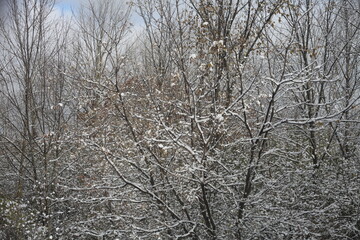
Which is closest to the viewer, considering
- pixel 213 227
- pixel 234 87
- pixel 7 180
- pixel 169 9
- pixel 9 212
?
pixel 213 227

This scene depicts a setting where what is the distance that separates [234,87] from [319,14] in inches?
164

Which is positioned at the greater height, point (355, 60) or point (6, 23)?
point (6, 23)

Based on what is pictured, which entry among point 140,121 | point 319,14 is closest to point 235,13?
point 140,121

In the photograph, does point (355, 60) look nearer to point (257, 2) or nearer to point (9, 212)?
point (257, 2)

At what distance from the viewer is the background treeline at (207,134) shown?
5164mm

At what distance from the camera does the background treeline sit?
203 inches

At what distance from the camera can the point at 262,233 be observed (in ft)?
17.7

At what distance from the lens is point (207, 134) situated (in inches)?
220

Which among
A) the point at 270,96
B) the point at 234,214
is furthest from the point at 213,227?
the point at 270,96

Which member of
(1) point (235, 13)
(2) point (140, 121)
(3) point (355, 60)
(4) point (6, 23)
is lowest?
(2) point (140, 121)

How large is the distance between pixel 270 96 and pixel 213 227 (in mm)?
2311

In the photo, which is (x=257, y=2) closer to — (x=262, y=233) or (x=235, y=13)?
(x=235, y=13)

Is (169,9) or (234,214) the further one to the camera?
(169,9)

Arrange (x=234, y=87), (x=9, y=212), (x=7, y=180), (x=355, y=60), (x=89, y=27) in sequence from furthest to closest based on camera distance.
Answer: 1. (x=89, y=27)
2. (x=7, y=180)
3. (x=355, y=60)
4. (x=9, y=212)
5. (x=234, y=87)
